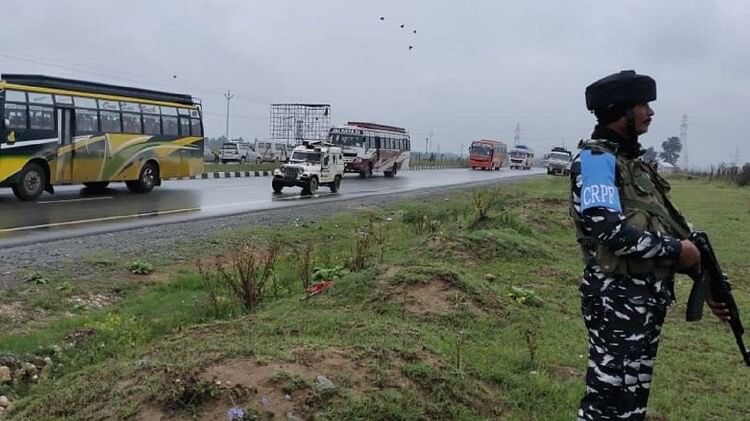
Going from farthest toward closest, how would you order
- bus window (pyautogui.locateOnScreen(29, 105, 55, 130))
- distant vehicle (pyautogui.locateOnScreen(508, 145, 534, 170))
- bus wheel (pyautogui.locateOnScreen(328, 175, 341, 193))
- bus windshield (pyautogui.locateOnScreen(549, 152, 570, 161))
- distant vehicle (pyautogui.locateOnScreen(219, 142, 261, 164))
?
distant vehicle (pyautogui.locateOnScreen(508, 145, 534, 170)) < bus windshield (pyautogui.locateOnScreen(549, 152, 570, 161)) < distant vehicle (pyautogui.locateOnScreen(219, 142, 261, 164)) < bus wheel (pyautogui.locateOnScreen(328, 175, 341, 193)) < bus window (pyautogui.locateOnScreen(29, 105, 55, 130))

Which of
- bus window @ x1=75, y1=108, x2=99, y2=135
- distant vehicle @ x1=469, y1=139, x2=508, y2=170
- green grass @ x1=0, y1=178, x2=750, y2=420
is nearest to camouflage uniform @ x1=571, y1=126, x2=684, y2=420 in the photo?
green grass @ x1=0, y1=178, x2=750, y2=420

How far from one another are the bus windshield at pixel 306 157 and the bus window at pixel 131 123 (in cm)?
535

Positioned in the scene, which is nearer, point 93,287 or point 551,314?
point 551,314

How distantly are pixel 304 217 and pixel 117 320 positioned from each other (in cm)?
824

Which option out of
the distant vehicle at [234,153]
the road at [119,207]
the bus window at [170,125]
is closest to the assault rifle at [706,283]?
the road at [119,207]

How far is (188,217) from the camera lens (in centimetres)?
1330

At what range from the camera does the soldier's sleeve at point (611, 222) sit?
8.02 ft

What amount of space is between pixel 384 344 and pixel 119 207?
1185cm

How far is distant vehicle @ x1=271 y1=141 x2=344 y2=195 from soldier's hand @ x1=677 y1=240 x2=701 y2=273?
19001mm

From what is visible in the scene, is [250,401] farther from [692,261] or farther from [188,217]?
[188,217]

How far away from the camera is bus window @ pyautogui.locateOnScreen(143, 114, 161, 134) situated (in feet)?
62.5

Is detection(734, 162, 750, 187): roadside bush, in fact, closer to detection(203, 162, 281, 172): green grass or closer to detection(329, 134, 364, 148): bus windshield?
detection(329, 134, 364, 148): bus windshield

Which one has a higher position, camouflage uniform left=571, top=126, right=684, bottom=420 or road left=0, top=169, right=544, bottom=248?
camouflage uniform left=571, top=126, right=684, bottom=420

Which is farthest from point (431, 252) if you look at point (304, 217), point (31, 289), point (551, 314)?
point (304, 217)
